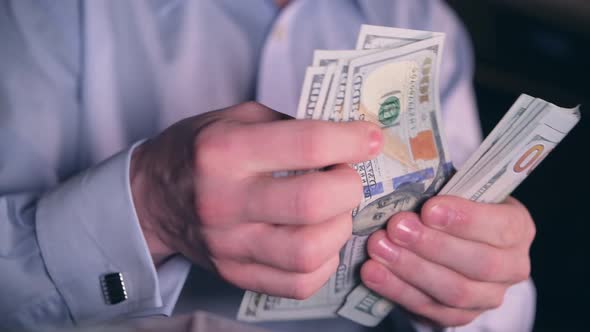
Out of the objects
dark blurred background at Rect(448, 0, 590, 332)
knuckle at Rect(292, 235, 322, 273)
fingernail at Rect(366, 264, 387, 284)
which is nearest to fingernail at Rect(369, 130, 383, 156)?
knuckle at Rect(292, 235, 322, 273)

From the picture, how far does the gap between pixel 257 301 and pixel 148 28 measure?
44 centimetres

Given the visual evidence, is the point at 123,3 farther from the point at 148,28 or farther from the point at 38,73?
the point at 38,73

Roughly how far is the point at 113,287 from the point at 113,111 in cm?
29

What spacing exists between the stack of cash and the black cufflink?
0.15 m

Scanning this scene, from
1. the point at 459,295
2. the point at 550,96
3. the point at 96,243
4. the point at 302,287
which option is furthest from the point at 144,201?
the point at 550,96

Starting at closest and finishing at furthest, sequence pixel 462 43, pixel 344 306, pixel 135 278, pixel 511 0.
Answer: pixel 135 278 → pixel 344 306 → pixel 462 43 → pixel 511 0

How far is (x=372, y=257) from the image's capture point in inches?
25.5

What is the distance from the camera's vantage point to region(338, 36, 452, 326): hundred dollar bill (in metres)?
0.55

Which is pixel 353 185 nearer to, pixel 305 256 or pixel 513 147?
pixel 305 256

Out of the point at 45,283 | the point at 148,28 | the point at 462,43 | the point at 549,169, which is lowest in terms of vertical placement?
the point at 549,169

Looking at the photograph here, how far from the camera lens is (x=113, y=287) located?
0.64 m

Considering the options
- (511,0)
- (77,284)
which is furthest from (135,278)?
(511,0)

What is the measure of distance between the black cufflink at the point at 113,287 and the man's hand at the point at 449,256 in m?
0.30

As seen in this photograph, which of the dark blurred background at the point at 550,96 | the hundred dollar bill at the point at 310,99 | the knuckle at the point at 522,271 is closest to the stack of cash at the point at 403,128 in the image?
the hundred dollar bill at the point at 310,99
